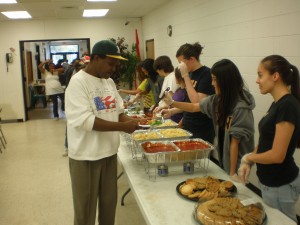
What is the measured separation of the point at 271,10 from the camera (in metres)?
2.78

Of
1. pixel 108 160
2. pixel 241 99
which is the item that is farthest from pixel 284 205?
pixel 108 160

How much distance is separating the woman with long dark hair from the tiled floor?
137 cm

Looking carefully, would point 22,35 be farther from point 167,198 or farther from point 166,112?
point 167,198

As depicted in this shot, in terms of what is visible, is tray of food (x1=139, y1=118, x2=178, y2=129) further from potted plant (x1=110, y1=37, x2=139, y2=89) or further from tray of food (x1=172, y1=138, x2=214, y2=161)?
potted plant (x1=110, y1=37, x2=139, y2=89)

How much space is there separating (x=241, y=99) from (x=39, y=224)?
2.16m

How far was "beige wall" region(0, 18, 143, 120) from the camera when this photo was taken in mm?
7637

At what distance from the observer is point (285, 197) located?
1489mm

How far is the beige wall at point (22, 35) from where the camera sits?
25.1 feet

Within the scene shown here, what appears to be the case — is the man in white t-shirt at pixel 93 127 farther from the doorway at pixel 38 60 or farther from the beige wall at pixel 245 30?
the doorway at pixel 38 60

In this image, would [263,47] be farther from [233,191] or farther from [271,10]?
[233,191]

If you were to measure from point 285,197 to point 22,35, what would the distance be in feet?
24.8

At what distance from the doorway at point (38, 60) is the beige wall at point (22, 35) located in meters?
0.12

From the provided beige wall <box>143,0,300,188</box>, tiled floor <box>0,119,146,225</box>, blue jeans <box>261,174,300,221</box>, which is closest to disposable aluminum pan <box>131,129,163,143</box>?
blue jeans <box>261,174,300,221</box>

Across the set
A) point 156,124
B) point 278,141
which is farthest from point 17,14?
point 278,141
